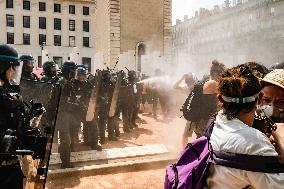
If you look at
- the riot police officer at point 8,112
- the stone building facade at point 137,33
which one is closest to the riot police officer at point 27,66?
the riot police officer at point 8,112

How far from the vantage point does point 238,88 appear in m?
1.99

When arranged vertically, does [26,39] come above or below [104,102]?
above

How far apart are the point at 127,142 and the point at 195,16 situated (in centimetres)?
5768

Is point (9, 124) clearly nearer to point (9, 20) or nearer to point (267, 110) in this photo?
point (267, 110)

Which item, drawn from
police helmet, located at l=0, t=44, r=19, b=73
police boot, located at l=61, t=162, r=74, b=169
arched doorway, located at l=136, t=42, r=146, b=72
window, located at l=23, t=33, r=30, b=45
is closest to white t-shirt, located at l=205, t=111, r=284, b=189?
police helmet, located at l=0, t=44, r=19, b=73

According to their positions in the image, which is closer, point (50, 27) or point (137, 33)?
point (137, 33)

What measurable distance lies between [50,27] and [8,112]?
51191 millimetres

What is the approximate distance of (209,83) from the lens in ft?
18.8

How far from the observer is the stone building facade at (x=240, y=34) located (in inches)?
1580

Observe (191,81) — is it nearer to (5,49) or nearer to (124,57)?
(5,49)

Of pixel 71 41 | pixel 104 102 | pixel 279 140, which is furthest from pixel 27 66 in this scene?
pixel 71 41

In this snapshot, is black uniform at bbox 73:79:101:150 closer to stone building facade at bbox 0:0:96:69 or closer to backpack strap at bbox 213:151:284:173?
backpack strap at bbox 213:151:284:173

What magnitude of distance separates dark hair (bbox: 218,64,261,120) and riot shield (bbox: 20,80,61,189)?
2.01 meters

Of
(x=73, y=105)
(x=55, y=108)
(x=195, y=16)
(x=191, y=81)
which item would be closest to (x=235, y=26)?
(x=195, y=16)
